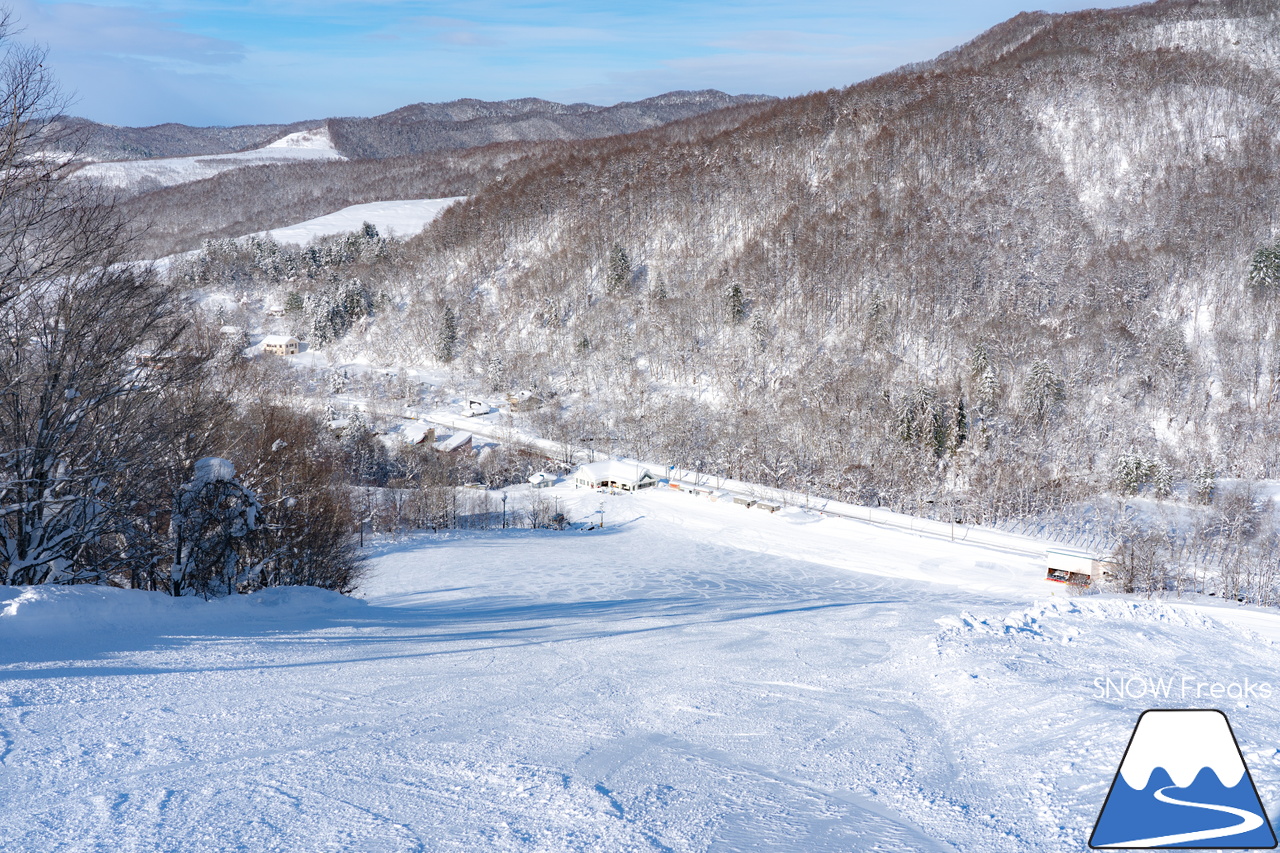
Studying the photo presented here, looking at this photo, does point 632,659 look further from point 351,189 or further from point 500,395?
point 351,189

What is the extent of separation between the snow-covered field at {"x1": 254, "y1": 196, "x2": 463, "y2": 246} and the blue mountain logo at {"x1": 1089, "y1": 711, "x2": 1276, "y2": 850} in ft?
336

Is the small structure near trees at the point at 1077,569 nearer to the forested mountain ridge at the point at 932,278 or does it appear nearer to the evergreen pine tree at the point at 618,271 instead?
the forested mountain ridge at the point at 932,278

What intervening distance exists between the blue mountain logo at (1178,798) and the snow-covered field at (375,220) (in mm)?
102524

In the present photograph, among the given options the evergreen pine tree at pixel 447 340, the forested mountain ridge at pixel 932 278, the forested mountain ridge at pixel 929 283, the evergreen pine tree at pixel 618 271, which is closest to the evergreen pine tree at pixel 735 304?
the forested mountain ridge at pixel 929 283

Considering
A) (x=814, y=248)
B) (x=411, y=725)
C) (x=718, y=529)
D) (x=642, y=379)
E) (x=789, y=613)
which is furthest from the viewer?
(x=814, y=248)

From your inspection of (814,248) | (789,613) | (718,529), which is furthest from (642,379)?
(789,613)

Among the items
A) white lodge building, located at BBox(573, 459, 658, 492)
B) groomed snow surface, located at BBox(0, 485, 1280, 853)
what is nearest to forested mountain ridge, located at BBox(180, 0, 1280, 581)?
white lodge building, located at BBox(573, 459, 658, 492)

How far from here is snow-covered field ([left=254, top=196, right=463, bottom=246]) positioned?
100m

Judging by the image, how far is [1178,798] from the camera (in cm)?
328

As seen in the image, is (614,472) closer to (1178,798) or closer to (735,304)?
(735,304)

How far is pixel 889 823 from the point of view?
3648mm

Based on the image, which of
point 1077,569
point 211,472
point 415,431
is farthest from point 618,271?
point 211,472

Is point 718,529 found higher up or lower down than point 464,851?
lower down

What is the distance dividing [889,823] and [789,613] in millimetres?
8487
